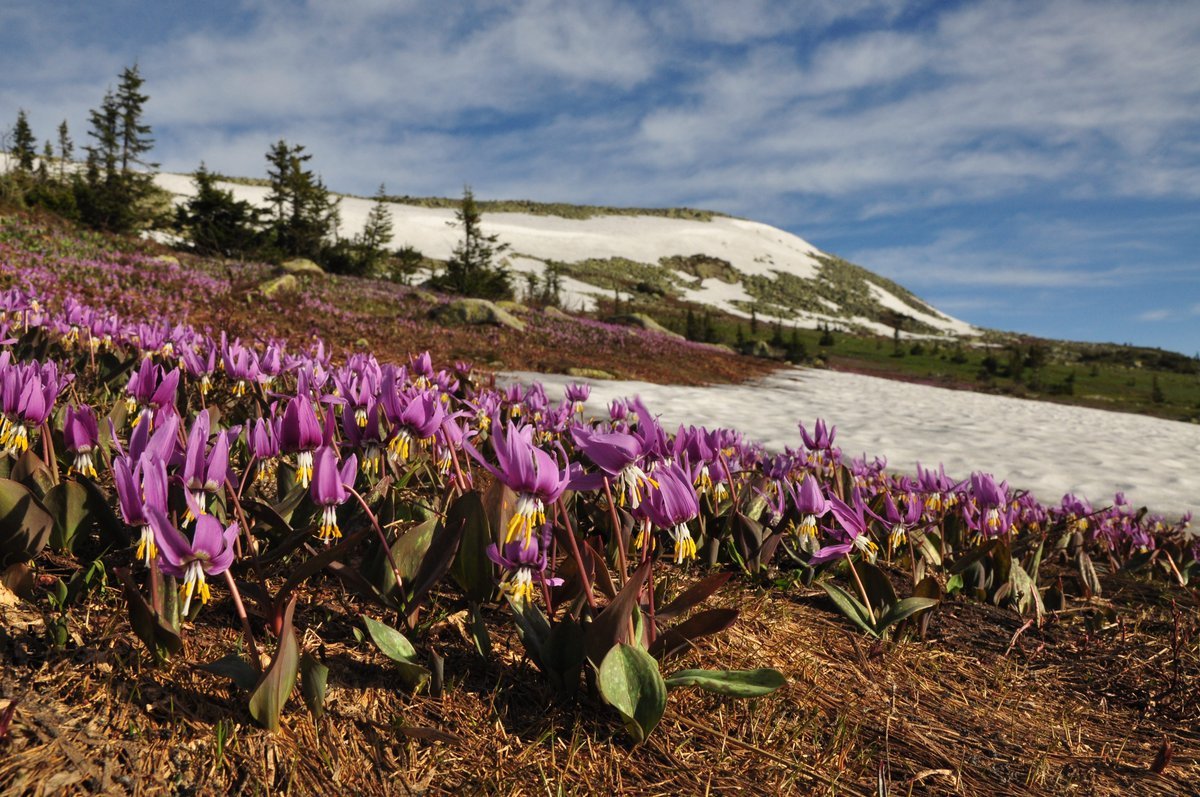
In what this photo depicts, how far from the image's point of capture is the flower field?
1.44 m

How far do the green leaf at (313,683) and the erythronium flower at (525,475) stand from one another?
1.73ft

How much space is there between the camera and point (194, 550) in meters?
1.33

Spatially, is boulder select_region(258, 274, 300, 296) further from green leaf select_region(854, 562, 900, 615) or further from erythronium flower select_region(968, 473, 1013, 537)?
green leaf select_region(854, 562, 900, 615)

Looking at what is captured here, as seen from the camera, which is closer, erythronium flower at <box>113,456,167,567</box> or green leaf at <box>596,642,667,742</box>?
erythronium flower at <box>113,456,167,567</box>

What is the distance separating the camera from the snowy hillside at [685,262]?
184 feet

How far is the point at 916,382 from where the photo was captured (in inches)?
872

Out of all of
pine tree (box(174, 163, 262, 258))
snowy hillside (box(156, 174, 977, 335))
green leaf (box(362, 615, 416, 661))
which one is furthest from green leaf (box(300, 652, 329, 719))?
snowy hillside (box(156, 174, 977, 335))

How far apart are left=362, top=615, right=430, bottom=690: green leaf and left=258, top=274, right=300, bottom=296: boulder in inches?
590

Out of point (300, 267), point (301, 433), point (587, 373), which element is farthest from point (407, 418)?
point (300, 267)

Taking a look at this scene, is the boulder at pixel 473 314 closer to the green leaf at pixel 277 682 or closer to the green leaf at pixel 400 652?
the green leaf at pixel 400 652

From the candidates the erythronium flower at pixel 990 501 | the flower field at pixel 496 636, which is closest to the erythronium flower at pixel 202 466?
the flower field at pixel 496 636

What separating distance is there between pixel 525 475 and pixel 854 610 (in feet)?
5.27

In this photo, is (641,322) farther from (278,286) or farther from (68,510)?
(68,510)

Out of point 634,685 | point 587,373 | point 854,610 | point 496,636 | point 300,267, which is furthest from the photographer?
point 300,267
